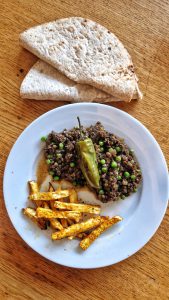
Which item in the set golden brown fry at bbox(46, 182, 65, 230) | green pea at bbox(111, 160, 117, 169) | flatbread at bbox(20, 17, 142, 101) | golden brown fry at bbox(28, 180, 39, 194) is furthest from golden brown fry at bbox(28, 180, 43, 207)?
flatbread at bbox(20, 17, 142, 101)

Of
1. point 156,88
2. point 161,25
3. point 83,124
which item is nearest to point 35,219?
point 83,124

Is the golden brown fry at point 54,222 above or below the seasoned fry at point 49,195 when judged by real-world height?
below

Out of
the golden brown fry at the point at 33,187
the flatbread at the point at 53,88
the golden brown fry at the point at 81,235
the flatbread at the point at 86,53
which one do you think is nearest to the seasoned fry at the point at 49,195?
the golden brown fry at the point at 33,187

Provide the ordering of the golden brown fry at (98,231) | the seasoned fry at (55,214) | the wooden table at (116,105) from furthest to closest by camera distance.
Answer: the wooden table at (116,105) < the golden brown fry at (98,231) < the seasoned fry at (55,214)

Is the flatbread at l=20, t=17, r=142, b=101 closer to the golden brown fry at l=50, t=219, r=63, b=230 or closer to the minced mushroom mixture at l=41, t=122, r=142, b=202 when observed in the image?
the minced mushroom mixture at l=41, t=122, r=142, b=202

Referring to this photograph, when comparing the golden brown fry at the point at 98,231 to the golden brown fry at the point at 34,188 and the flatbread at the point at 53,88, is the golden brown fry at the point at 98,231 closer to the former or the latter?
the golden brown fry at the point at 34,188

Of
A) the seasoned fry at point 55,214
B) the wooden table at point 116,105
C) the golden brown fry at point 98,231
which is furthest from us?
the wooden table at point 116,105
